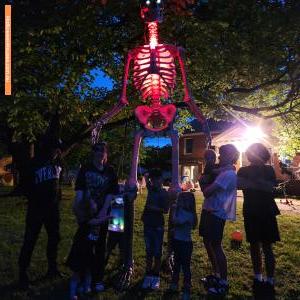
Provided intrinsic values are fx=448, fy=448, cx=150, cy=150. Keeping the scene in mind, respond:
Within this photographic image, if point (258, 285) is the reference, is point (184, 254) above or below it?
above

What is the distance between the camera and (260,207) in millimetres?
6723

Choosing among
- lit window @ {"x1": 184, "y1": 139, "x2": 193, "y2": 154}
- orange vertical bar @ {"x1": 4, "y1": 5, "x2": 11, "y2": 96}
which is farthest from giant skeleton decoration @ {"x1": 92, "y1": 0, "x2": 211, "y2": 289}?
lit window @ {"x1": 184, "y1": 139, "x2": 193, "y2": 154}

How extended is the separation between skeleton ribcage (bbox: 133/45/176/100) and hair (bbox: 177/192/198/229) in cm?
236

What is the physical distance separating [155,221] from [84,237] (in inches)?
48.5

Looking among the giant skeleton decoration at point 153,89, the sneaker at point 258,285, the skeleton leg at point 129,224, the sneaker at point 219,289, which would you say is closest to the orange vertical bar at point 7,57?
the giant skeleton decoration at point 153,89

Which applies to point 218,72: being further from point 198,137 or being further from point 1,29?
point 198,137

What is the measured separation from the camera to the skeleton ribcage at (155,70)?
8.12 m

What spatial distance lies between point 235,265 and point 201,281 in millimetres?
1504

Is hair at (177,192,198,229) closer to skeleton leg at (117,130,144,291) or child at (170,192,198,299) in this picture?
child at (170,192,198,299)

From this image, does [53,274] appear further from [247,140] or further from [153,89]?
[247,140]

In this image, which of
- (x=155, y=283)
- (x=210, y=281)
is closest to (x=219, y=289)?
(x=210, y=281)

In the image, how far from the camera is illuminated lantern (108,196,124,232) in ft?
25.6

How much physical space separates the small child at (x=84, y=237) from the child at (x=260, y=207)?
220cm

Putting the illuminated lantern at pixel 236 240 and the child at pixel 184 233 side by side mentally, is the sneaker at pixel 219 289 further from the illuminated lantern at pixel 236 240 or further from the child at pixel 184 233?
the illuminated lantern at pixel 236 240
